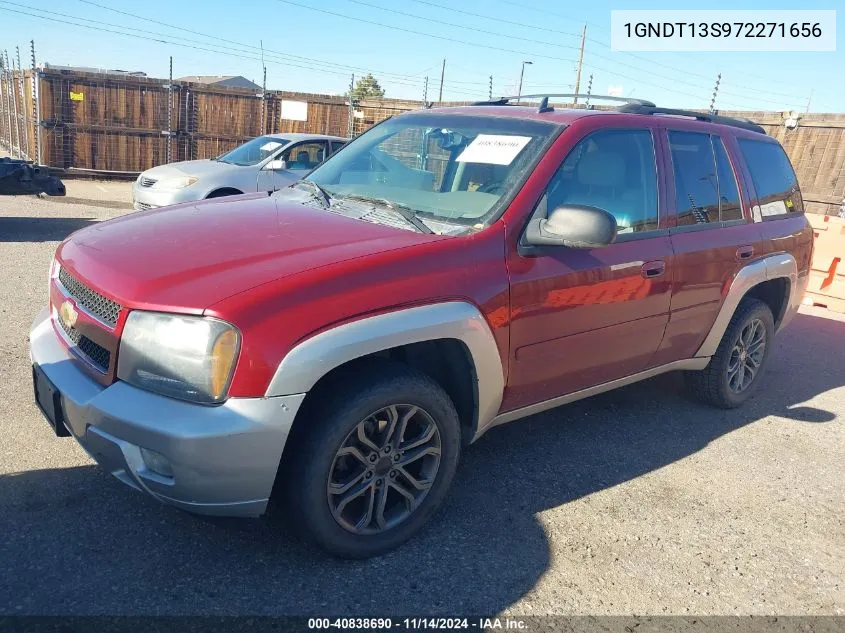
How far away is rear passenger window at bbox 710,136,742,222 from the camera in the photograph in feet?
13.9

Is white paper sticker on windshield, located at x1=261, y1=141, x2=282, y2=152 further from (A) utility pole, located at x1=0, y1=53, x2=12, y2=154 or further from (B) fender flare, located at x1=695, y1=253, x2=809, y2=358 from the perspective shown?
(A) utility pole, located at x1=0, y1=53, x2=12, y2=154

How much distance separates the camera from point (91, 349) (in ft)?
8.79

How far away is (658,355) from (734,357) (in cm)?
112

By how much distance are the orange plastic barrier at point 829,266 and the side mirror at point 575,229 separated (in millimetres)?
6482

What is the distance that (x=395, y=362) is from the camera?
284 cm

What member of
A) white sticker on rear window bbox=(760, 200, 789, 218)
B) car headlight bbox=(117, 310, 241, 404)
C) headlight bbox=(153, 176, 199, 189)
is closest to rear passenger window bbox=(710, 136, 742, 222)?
white sticker on rear window bbox=(760, 200, 789, 218)

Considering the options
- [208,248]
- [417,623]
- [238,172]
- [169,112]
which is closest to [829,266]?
[238,172]

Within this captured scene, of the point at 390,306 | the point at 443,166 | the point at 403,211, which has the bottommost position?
the point at 390,306

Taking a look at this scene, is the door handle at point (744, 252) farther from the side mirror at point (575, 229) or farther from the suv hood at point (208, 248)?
the suv hood at point (208, 248)

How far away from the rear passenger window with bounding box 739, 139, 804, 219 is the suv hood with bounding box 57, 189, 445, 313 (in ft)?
8.96

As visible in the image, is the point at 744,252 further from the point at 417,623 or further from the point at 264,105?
the point at 264,105

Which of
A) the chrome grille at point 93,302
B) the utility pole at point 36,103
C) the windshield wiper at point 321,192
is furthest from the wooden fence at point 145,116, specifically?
the chrome grille at point 93,302

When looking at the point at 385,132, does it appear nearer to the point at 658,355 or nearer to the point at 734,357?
the point at 658,355

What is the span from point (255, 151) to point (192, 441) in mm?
8902
